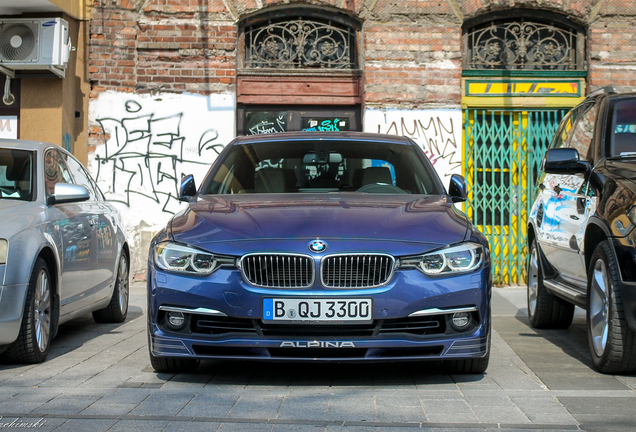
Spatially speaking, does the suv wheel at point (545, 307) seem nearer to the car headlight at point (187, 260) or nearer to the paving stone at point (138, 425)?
the car headlight at point (187, 260)

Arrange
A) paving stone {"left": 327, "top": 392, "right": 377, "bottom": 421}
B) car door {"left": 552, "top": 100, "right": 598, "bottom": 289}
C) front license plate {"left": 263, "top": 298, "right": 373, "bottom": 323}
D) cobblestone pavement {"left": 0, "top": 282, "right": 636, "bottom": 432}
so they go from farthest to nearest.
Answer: car door {"left": 552, "top": 100, "right": 598, "bottom": 289} → front license plate {"left": 263, "top": 298, "right": 373, "bottom": 323} → paving stone {"left": 327, "top": 392, "right": 377, "bottom": 421} → cobblestone pavement {"left": 0, "top": 282, "right": 636, "bottom": 432}

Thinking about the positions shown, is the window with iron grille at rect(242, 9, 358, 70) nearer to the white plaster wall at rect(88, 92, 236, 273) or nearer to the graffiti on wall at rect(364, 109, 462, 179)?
the graffiti on wall at rect(364, 109, 462, 179)

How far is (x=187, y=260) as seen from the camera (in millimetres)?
4703

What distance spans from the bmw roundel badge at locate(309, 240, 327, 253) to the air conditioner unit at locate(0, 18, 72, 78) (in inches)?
285

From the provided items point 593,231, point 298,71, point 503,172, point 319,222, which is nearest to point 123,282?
point 319,222

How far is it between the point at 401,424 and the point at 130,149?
869cm

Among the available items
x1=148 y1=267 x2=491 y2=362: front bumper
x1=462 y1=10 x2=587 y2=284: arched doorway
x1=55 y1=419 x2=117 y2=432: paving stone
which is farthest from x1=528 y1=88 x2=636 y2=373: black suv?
x1=462 y1=10 x2=587 y2=284: arched doorway

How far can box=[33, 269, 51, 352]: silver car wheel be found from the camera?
553 centimetres

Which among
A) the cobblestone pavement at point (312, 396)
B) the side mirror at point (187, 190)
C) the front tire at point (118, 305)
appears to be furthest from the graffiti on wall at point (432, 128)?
the side mirror at point (187, 190)

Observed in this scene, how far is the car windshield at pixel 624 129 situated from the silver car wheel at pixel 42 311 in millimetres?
3927

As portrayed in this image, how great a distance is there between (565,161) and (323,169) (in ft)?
5.52

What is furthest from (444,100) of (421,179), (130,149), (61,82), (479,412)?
(479,412)

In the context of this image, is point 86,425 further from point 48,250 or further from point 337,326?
point 48,250

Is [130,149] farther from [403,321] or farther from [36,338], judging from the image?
[403,321]
